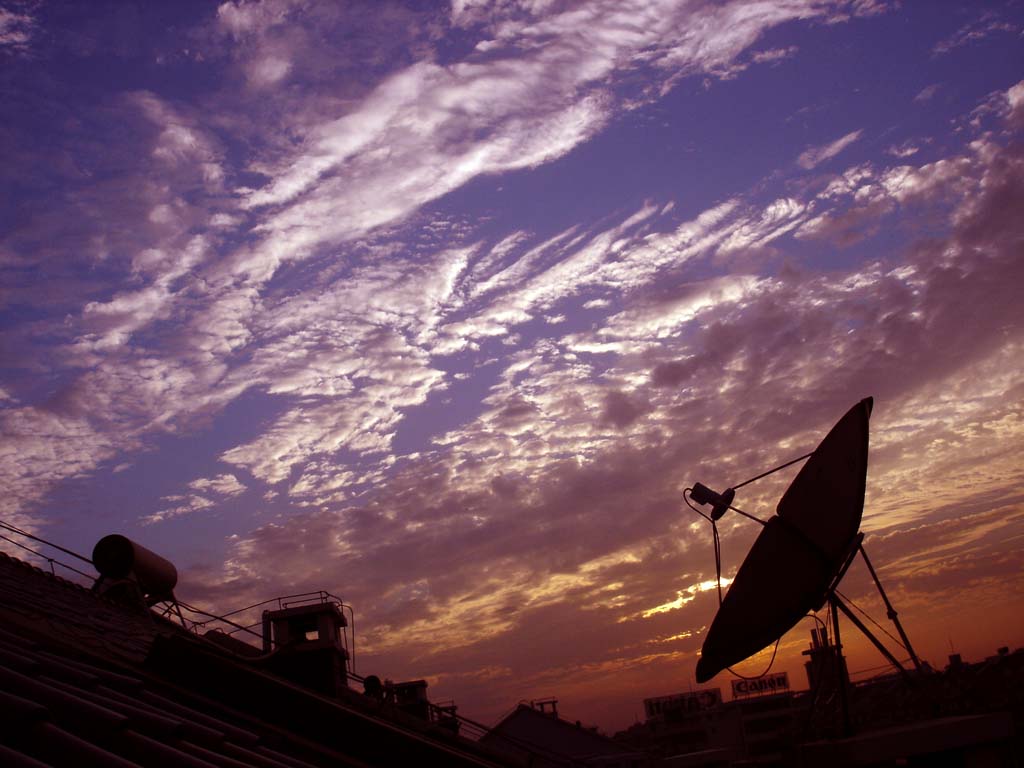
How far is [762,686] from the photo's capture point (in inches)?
5281

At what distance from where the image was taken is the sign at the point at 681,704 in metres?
116

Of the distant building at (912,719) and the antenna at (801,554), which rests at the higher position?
the antenna at (801,554)

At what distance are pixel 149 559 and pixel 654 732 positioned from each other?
105 metres

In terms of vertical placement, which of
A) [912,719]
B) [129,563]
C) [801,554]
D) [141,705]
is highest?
[129,563]

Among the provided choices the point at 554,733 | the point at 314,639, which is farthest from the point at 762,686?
the point at 314,639

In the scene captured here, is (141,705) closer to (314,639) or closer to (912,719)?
(912,719)

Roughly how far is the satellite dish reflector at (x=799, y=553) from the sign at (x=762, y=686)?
120 metres

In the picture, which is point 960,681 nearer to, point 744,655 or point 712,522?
point 744,655

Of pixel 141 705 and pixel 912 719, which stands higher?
pixel 141 705

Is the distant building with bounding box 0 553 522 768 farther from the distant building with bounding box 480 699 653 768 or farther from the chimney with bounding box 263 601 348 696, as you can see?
the distant building with bounding box 480 699 653 768

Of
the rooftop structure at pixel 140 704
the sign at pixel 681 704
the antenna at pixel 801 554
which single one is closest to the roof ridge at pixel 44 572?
the rooftop structure at pixel 140 704

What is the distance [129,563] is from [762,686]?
12952cm

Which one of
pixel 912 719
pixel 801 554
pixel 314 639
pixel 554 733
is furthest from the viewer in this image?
pixel 554 733

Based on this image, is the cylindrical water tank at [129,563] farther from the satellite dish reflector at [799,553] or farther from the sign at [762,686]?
the sign at [762,686]
